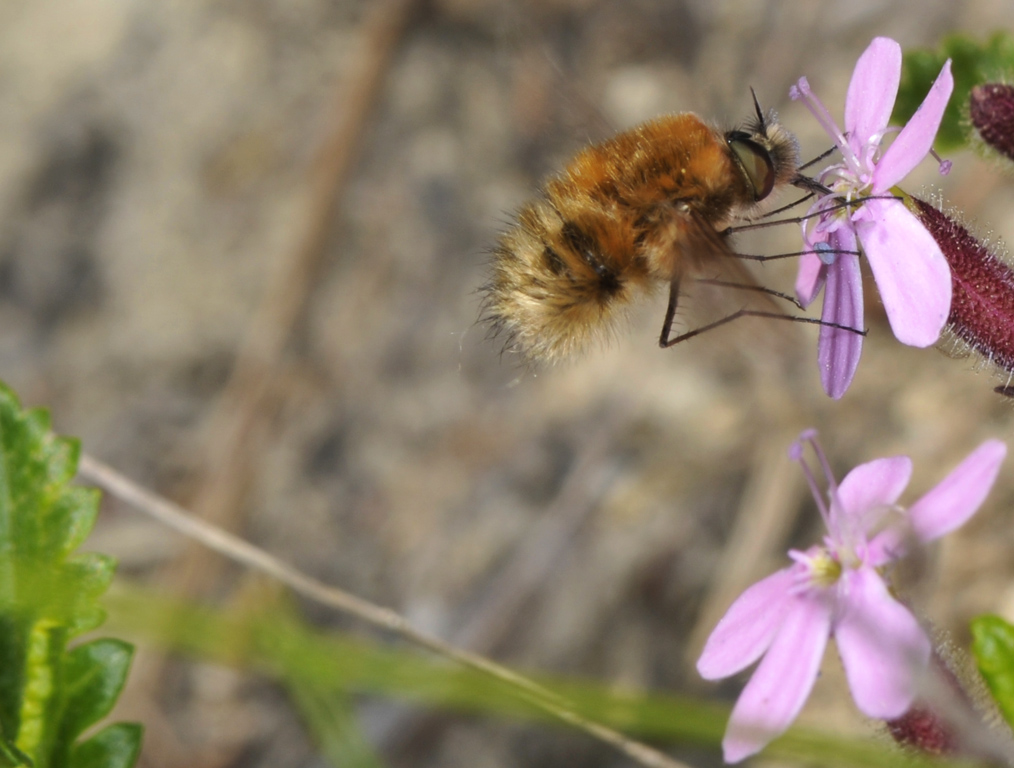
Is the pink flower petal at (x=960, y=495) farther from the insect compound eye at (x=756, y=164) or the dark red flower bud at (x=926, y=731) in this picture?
the insect compound eye at (x=756, y=164)

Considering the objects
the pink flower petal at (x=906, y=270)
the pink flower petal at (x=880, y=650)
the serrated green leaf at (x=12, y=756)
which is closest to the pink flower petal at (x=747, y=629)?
the pink flower petal at (x=880, y=650)

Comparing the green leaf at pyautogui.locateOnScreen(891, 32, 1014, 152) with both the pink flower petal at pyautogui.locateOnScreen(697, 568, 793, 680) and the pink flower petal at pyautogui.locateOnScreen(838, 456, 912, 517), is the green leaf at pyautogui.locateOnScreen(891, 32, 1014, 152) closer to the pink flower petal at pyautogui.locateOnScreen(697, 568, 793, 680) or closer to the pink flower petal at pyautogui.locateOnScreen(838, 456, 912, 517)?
the pink flower petal at pyautogui.locateOnScreen(838, 456, 912, 517)

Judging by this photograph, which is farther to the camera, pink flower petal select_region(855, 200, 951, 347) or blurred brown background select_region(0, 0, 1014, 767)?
blurred brown background select_region(0, 0, 1014, 767)

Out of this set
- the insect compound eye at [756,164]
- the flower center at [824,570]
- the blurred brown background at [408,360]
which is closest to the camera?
the flower center at [824,570]

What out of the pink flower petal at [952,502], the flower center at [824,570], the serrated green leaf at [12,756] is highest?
the pink flower petal at [952,502]

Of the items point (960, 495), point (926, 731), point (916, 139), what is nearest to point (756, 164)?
point (916, 139)

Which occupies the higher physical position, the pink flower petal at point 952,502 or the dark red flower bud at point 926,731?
the pink flower petal at point 952,502

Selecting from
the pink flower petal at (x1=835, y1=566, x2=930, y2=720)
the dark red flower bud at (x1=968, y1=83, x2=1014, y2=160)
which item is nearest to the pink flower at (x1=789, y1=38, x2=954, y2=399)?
the dark red flower bud at (x1=968, y1=83, x2=1014, y2=160)
